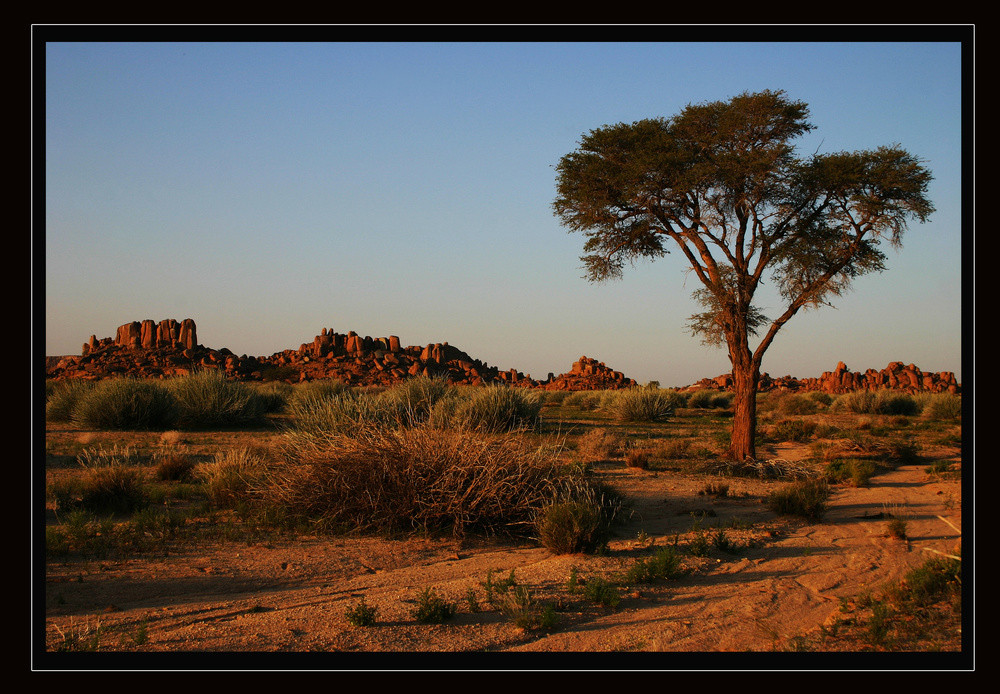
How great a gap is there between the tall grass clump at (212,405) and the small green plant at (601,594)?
58.3ft

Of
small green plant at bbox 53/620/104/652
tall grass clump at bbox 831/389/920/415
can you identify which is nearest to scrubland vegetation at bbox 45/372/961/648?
small green plant at bbox 53/620/104/652

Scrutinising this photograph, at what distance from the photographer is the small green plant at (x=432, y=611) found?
17.1 feet

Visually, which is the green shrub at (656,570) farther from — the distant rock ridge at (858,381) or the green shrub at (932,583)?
the distant rock ridge at (858,381)

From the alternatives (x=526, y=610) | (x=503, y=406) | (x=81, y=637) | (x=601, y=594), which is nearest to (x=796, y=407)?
(x=503, y=406)

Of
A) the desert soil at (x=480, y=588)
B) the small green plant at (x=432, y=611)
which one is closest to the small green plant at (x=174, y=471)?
the desert soil at (x=480, y=588)

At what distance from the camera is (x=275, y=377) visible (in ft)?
157

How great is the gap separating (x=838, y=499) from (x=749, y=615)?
5996mm

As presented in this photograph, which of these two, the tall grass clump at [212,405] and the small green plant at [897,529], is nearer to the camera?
the small green plant at [897,529]

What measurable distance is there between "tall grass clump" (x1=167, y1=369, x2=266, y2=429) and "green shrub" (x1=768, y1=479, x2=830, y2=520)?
54.8ft

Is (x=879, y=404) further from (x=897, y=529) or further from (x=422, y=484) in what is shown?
(x=422, y=484)

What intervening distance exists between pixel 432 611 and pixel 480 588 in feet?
3.16

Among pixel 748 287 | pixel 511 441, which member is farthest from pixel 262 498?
pixel 748 287

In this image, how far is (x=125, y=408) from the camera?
63.1ft

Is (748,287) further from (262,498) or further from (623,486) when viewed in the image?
(262,498)
